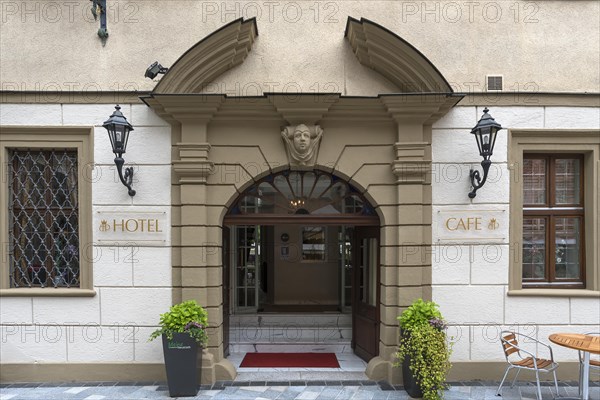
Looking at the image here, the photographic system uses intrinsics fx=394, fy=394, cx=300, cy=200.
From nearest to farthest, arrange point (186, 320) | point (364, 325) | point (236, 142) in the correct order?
point (186, 320), point (236, 142), point (364, 325)

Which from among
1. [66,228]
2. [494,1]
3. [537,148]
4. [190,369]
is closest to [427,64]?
[494,1]

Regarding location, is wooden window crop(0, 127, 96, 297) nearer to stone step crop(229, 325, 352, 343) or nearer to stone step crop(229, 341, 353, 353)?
stone step crop(229, 341, 353, 353)

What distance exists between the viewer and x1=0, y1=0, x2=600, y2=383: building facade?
5656 mm

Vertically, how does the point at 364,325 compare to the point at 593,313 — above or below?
below

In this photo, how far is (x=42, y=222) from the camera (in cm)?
580

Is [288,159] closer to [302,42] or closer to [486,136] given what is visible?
[302,42]

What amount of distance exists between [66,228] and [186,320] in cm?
238

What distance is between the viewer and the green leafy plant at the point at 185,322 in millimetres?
5125

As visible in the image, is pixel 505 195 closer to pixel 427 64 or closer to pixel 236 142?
pixel 427 64

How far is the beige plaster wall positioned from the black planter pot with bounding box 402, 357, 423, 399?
3820 mm

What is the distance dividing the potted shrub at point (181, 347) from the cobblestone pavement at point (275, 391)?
21 cm

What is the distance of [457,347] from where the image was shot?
5734 millimetres

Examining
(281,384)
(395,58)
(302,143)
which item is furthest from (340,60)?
(281,384)

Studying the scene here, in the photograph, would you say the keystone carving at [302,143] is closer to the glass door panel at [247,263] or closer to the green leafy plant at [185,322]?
the green leafy plant at [185,322]
